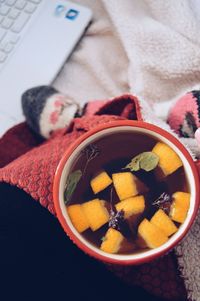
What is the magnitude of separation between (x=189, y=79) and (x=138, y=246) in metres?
0.41

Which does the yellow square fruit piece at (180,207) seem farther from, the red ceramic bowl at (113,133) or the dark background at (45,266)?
the dark background at (45,266)

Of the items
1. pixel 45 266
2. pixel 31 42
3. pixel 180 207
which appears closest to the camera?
pixel 180 207

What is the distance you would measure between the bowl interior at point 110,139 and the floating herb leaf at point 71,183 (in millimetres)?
10

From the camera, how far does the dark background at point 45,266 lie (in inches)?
23.2

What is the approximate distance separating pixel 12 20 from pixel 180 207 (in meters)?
0.55

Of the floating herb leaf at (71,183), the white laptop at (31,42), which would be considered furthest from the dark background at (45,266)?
the white laptop at (31,42)

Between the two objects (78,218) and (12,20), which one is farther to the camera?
(12,20)

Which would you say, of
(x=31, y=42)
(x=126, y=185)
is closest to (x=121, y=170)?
(x=126, y=185)

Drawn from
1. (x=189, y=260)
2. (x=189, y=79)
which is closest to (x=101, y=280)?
(x=189, y=260)

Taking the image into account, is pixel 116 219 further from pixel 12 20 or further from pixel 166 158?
pixel 12 20

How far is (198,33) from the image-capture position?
78 cm

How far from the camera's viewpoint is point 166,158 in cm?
48

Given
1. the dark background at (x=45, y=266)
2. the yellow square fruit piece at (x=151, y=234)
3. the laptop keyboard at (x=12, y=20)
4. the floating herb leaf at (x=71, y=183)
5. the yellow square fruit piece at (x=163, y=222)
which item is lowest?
the dark background at (x=45, y=266)

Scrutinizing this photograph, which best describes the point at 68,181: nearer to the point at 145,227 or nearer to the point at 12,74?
the point at 145,227
